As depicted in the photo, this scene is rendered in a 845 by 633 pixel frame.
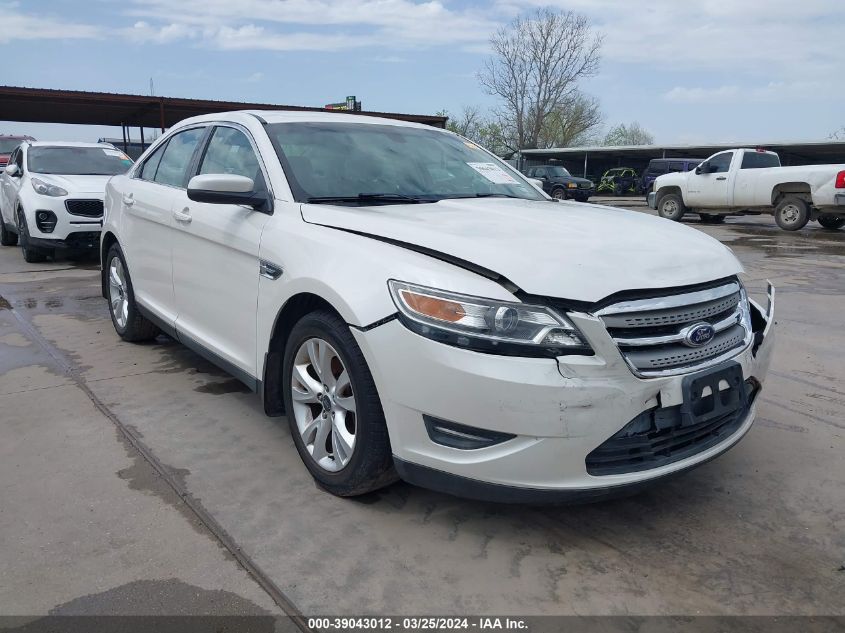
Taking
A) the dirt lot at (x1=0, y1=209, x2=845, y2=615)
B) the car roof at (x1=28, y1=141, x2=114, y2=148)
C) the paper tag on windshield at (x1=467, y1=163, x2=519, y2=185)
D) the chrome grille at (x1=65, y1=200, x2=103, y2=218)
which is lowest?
the dirt lot at (x1=0, y1=209, x2=845, y2=615)

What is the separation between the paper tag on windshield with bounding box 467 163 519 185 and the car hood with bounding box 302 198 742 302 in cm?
69

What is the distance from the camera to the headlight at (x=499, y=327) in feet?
7.54

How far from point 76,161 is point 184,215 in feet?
23.9

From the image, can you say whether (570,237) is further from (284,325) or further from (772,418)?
(772,418)

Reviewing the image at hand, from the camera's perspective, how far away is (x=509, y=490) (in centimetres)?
237

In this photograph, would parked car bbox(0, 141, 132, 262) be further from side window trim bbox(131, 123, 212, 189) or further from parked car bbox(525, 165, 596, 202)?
parked car bbox(525, 165, 596, 202)

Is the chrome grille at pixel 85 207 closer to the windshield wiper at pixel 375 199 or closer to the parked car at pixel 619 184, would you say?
the windshield wiper at pixel 375 199

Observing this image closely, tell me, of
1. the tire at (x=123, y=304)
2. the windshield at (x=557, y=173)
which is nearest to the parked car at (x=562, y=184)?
the windshield at (x=557, y=173)

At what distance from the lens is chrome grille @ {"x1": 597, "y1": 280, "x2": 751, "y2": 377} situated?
2.38 m

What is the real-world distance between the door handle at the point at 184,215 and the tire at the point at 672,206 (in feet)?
52.5

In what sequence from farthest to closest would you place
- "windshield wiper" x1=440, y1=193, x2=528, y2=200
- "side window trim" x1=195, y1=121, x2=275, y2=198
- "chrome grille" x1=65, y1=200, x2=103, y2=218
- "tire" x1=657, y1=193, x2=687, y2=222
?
"tire" x1=657, y1=193, x2=687, y2=222 → "chrome grille" x1=65, y1=200, x2=103, y2=218 → "windshield wiper" x1=440, y1=193, x2=528, y2=200 → "side window trim" x1=195, y1=121, x2=275, y2=198

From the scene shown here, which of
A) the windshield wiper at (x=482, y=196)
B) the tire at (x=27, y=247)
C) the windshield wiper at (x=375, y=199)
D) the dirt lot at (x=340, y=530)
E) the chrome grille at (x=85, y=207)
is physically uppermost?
the windshield wiper at (x=482, y=196)

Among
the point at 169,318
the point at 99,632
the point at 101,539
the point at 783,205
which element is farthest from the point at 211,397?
the point at 783,205

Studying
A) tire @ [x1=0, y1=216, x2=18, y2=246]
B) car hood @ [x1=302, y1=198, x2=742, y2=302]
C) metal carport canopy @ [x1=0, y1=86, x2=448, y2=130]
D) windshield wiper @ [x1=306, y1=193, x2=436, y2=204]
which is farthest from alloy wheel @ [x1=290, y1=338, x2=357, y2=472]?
metal carport canopy @ [x1=0, y1=86, x2=448, y2=130]
